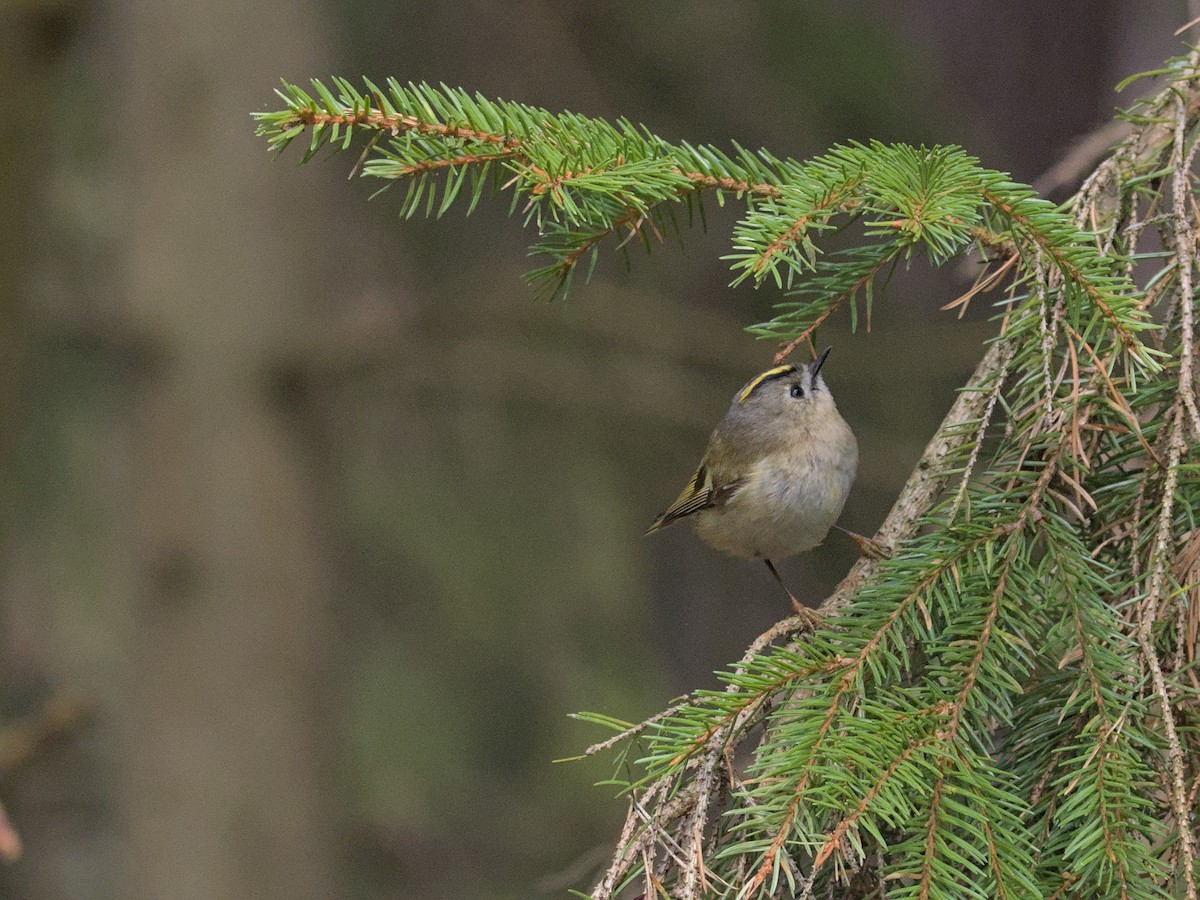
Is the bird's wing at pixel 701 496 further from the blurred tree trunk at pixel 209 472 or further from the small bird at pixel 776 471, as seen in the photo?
the blurred tree trunk at pixel 209 472

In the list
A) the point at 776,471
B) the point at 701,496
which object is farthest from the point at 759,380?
the point at 701,496

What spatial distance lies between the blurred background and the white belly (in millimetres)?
821

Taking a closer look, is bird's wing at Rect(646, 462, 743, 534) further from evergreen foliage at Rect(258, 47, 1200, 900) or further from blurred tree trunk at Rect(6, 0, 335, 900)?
blurred tree trunk at Rect(6, 0, 335, 900)

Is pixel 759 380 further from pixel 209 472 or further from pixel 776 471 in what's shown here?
pixel 209 472

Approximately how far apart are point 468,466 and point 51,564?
2.32m

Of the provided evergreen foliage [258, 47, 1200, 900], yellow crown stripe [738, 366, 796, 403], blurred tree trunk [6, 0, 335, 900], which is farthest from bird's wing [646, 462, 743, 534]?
blurred tree trunk [6, 0, 335, 900]

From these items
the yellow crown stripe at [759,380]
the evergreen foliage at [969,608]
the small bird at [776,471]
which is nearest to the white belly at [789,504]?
the small bird at [776,471]

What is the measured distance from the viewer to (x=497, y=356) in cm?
378

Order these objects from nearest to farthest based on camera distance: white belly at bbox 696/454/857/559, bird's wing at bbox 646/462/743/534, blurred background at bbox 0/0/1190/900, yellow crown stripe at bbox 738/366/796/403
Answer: white belly at bbox 696/454/857/559, yellow crown stripe at bbox 738/366/796/403, bird's wing at bbox 646/462/743/534, blurred background at bbox 0/0/1190/900

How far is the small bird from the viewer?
2465 millimetres

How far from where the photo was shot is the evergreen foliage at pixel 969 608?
1.11 metres

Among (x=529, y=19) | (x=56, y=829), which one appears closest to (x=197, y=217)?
(x=529, y=19)

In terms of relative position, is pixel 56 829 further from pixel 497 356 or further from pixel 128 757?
pixel 497 356

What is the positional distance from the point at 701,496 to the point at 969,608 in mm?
1506
